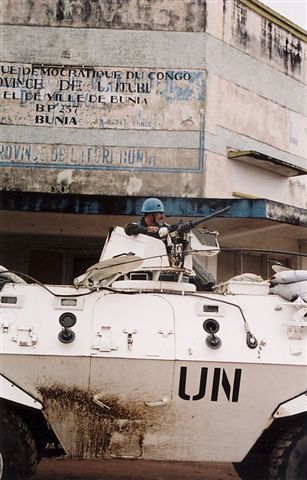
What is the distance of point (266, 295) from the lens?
586 centimetres

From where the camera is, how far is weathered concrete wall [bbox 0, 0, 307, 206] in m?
13.0

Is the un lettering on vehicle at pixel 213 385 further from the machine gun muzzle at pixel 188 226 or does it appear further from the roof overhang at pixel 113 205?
the roof overhang at pixel 113 205

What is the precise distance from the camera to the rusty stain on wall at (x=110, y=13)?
43.3ft

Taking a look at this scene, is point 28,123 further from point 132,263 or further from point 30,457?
point 30,457

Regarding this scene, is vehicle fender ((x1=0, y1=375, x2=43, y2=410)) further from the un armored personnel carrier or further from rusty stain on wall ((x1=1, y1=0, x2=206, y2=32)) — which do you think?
rusty stain on wall ((x1=1, y1=0, x2=206, y2=32))

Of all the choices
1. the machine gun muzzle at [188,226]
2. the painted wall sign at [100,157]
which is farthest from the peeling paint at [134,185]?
the machine gun muzzle at [188,226]

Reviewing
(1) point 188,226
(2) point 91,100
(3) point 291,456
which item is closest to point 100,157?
(2) point 91,100

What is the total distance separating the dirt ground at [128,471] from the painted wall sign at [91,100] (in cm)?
712

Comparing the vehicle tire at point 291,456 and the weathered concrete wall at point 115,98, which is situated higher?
the weathered concrete wall at point 115,98

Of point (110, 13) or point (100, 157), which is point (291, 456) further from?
point (110, 13)

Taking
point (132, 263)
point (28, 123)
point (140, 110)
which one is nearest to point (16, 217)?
point (28, 123)

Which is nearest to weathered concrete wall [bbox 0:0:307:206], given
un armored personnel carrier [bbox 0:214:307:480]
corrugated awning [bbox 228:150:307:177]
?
corrugated awning [bbox 228:150:307:177]

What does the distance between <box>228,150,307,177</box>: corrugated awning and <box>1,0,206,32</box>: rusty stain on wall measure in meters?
2.45

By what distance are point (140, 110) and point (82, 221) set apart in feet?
7.98
